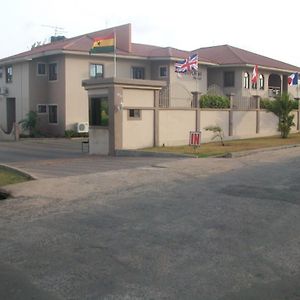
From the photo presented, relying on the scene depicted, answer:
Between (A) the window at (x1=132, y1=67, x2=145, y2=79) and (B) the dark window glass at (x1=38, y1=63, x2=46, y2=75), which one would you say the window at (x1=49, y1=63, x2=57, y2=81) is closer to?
(B) the dark window glass at (x1=38, y1=63, x2=46, y2=75)

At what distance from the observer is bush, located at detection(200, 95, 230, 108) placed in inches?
1182

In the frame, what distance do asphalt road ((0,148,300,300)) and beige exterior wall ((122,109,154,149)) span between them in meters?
9.23

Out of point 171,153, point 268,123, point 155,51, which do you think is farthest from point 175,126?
point 155,51

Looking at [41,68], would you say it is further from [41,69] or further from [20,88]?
[20,88]

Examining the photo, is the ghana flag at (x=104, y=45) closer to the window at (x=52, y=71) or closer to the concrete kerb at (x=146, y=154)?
the concrete kerb at (x=146, y=154)

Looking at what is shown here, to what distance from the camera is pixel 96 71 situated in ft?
117

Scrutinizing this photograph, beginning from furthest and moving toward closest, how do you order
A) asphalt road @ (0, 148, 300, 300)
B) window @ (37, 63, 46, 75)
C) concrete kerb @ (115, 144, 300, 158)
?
1. window @ (37, 63, 46, 75)
2. concrete kerb @ (115, 144, 300, 158)
3. asphalt road @ (0, 148, 300, 300)

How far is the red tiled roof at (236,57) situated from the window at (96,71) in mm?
10211

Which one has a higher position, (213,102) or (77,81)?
(77,81)

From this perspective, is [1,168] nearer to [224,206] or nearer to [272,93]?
[224,206]

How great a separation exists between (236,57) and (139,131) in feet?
72.9

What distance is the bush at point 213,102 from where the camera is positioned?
3003cm

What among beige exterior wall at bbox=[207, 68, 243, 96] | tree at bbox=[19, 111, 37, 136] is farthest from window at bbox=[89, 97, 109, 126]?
beige exterior wall at bbox=[207, 68, 243, 96]

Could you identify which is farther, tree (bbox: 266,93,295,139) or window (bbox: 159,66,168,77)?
window (bbox: 159,66,168,77)
